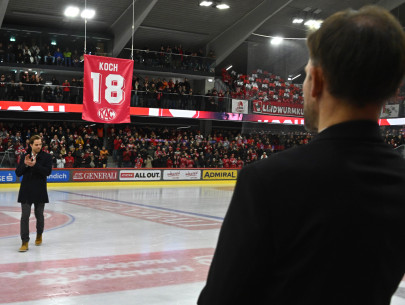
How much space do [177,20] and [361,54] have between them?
32699mm

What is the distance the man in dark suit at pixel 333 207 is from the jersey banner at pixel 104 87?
55.5 ft

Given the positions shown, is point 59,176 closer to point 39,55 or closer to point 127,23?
point 39,55

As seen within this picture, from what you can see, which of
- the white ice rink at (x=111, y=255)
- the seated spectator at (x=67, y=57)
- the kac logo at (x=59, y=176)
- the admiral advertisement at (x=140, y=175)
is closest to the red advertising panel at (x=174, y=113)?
the seated spectator at (x=67, y=57)

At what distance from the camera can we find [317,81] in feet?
4.52

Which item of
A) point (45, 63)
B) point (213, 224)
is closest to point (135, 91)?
point (45, 63)

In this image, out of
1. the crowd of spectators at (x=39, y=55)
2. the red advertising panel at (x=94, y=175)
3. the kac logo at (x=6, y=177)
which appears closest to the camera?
the kac logo at (x=6, y=177)

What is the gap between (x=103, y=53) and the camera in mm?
31281

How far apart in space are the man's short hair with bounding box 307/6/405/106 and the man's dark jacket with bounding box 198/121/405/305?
142mm

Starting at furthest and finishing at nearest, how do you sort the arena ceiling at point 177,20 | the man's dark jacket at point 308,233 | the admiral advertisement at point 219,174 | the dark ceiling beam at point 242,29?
the dark ceiling beam at point 242,29 < the arena ceiling at point 177,20 < the admiral advertisement at point 219,174 < the man's dark jacket at point 308,233

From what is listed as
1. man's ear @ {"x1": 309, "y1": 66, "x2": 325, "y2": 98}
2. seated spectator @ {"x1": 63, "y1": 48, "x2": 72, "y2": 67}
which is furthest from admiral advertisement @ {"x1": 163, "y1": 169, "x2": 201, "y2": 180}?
man's ear @ {"x1": 309, "y1": 66, "x2": 325, "y2": 98}

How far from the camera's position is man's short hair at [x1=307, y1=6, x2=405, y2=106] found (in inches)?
50.1

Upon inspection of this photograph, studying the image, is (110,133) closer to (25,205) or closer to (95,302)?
(25,205)

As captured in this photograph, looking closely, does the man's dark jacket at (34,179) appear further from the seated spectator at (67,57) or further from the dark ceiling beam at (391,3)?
the dark ceiling beam at (391,3)

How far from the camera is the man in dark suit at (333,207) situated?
1224mm
